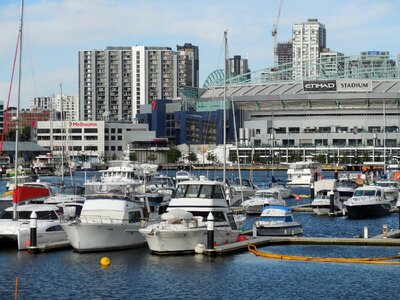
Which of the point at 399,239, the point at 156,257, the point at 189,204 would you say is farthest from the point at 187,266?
the point at 399,239

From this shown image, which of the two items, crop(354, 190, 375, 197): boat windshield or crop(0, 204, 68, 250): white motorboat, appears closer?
crop(0, 204, 68, 250): white motorboat

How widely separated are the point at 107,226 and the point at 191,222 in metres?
4.26

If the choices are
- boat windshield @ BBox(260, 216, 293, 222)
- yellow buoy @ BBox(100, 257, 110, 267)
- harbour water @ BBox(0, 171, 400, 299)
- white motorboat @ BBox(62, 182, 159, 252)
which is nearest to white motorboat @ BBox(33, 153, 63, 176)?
boat windshield @ BBox(260, 216, 293, 222)

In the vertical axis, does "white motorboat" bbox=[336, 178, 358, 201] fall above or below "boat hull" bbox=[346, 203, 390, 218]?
above

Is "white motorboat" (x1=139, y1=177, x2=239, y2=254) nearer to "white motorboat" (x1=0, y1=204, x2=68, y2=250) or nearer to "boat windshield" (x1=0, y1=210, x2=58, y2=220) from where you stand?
"white motorboat" (x1=0, y1=204, x2=68, y2=250)

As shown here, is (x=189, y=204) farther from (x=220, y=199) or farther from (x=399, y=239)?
(x=399, y=239)

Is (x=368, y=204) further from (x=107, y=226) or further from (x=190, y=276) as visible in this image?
(x=190, y=276)

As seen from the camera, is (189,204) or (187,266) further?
(189,204)

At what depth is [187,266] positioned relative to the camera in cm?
4266

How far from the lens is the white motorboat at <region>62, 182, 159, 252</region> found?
151ft

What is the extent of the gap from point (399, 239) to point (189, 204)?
1162cm

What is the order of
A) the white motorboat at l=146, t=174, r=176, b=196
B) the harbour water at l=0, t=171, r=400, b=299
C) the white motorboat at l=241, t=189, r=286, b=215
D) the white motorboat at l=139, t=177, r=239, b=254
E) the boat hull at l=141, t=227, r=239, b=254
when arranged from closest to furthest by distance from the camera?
the harbour water at l=0, t=171, r=400, b=299 < the boat hull at l=141, t=227, r=239, b=254 < the white motorboat at l=139, t=177, r=239, b=254 < the white motorboat at l=241, t=189, r=286, b=215 < the white motorboat at l=146, t=174, r=176, b=196

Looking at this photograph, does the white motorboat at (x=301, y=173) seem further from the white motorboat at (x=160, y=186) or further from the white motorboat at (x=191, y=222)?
the white motorboat at (x=191, y=222)

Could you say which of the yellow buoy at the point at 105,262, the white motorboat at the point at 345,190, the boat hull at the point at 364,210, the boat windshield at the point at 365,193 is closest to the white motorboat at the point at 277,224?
the yellow buoy at the point at 105,262
